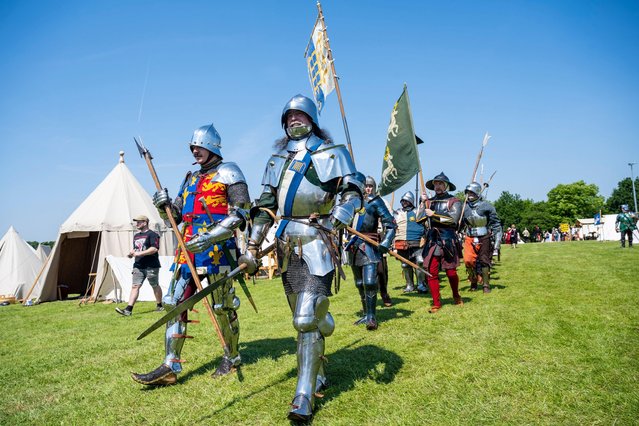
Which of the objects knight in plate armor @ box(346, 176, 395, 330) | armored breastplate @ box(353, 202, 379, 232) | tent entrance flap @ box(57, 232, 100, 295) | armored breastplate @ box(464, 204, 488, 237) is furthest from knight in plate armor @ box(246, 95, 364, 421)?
tent entrance flap @ box(57, 232, 100, 295)

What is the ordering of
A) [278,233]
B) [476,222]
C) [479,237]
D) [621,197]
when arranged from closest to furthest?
[278,233] < [476,222] < [479,237] < [621,197]

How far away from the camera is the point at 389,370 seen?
450 centimetres

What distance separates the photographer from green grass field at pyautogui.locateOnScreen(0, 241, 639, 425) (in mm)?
3473

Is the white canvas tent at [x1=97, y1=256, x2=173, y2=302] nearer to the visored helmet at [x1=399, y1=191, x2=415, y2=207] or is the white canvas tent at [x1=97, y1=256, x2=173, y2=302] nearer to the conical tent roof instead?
the conical tent roof

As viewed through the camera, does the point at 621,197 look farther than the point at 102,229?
Yes

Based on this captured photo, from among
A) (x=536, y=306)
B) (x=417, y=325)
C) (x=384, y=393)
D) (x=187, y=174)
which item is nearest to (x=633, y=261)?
(x=536, y=306)

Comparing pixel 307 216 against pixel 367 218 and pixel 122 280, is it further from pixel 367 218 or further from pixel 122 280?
pixel 122 280

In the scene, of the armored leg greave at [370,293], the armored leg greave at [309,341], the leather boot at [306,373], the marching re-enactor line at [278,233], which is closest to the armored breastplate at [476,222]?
the armored leg greave at [370,293]

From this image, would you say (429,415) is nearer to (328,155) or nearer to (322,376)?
(322,376)

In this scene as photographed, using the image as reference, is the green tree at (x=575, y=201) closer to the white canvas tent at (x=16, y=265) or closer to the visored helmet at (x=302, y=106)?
the white canvas tent at (x=16, y=265)

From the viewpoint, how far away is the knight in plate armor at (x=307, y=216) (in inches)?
139

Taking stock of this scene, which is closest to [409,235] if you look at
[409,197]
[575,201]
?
[409,197]

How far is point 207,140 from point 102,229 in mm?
11351

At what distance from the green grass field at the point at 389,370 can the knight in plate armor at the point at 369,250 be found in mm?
456
